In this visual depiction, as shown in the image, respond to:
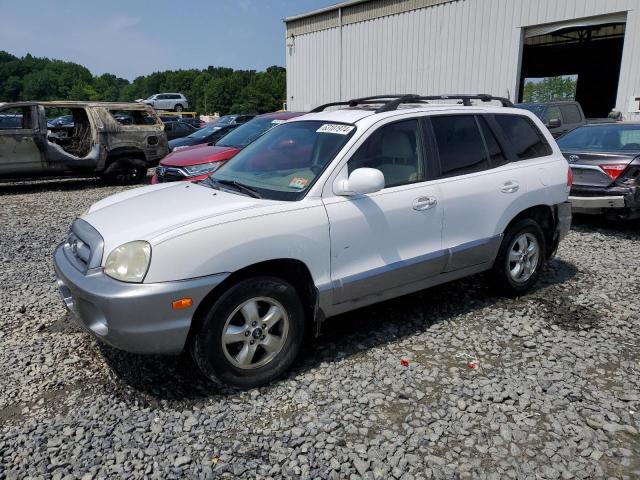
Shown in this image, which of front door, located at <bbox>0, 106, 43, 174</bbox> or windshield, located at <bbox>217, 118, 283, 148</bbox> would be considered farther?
front door, located at <bbox>0, 106, 43, 174</bbox>

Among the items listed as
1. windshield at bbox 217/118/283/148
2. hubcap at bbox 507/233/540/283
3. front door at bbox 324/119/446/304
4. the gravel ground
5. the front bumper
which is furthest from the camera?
windshield at bbox 217/118/283/148

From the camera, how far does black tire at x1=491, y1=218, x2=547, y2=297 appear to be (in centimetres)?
462

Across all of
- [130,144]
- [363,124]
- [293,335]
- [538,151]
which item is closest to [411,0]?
[130,144]

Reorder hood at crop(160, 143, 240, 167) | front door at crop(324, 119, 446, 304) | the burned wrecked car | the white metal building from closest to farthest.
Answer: front door at crop(324, 119, 446, 304) < hood at crop(160, 143, 240, 167) < the burned wrecked car < the white metal building

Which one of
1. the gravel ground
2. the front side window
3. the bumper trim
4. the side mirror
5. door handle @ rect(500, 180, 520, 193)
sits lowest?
the gravel ground

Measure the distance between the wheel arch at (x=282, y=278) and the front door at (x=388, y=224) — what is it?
0.17 meters

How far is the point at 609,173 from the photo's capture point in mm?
7082

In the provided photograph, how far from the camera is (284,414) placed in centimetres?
311

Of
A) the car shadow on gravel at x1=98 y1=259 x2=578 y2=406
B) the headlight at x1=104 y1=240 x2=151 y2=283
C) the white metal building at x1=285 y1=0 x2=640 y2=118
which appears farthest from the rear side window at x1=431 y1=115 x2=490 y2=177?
the white metal building at x1=285 y1=0 x2=640 y2=118

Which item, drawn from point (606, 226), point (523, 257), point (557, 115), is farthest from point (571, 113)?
point (523, 257)

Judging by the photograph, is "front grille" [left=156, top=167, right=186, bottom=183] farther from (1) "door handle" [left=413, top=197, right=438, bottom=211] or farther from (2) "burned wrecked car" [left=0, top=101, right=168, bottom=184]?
(1) "door handle" [left=413, top=197, right=438, bottom=211]

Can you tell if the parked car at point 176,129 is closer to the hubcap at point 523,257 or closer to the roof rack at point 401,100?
the roof rack at point 401,100

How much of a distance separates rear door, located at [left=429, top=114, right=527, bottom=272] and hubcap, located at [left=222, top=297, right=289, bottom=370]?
1.52 meters

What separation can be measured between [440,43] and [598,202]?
12.3 meters
